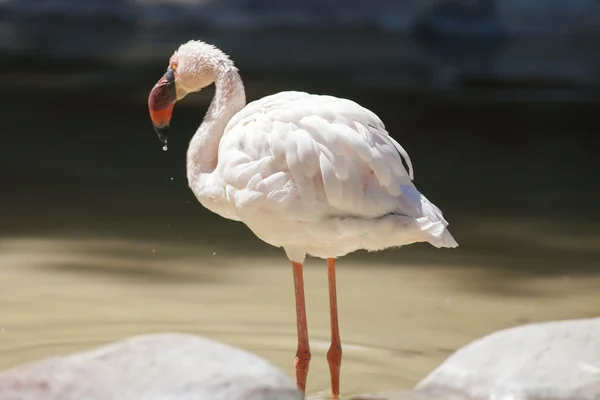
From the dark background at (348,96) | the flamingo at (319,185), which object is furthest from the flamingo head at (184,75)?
the dark background at (348,96)

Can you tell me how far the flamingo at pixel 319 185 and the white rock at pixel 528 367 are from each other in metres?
0.28

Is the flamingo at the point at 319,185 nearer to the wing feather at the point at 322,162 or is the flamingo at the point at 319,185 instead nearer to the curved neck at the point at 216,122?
the wing feather at the point at 322,162

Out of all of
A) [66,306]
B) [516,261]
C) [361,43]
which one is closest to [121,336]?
[66,306]

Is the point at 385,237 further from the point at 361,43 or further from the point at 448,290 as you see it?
the point at 361,43

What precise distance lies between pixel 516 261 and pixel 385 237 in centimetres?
178

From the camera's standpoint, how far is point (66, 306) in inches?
162

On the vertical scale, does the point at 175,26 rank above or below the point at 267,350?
above

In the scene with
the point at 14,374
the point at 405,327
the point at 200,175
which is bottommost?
the point at 405,327

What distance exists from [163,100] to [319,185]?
74cm

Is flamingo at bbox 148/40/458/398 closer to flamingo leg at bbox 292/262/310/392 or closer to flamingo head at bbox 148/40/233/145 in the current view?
flamingo leg at bbox 292/262/310/392

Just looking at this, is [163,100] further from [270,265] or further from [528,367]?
[528,367]

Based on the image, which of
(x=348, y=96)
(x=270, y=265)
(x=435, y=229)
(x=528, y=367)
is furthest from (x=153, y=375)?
(x=348, y=96)

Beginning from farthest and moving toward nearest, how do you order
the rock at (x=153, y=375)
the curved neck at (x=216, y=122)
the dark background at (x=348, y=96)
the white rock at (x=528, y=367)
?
the dark background at (x=348, y=96)
the curved neck at (x=216, y=122)
the white rock at (x=528, y=367)
the rock at (x=153, y=375)

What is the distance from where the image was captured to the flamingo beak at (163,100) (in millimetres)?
3594
